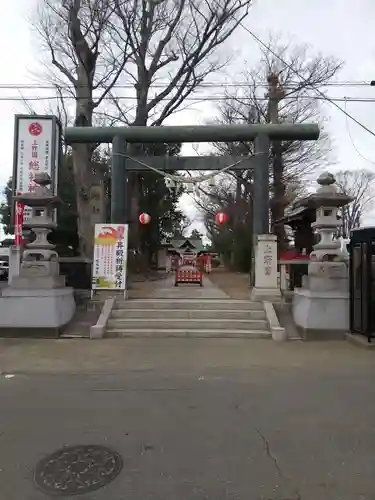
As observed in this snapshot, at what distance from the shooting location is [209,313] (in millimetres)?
11781

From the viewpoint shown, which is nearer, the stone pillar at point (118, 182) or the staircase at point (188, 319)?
the staircase at point (188, 319)

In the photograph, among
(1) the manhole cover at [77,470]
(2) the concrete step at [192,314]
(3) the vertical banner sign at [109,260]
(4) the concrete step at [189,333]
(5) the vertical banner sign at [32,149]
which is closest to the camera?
(1) the manhole cover at [77,470]

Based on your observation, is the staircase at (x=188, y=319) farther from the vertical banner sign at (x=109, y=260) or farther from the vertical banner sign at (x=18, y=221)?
the vertical banner sign at (x=18, y=221)

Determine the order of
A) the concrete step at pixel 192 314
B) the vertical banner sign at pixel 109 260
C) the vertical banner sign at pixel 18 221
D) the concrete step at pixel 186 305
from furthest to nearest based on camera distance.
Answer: the vertical banner sign at pixel 18 221 < the vertical banner sign at pixel 109 260 < the concrete step at pixel 186 305 < the concrete step at pixel 192 314

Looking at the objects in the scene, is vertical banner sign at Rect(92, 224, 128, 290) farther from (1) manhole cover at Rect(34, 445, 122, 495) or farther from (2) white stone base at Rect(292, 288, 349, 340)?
(1) manhole cover at Rect(34, 445, 122, 495)

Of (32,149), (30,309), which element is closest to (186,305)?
(30,309)

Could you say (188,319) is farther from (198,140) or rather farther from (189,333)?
(198,140)

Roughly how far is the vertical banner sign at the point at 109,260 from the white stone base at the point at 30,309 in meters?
1.70

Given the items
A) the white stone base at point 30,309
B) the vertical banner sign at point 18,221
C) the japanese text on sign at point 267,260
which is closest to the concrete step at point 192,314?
the white stone base at point 30,309

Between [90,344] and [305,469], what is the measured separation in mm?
6808

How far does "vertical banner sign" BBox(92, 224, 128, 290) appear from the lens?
1267 cm

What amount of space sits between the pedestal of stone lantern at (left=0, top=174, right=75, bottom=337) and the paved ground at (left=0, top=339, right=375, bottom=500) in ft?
5.84

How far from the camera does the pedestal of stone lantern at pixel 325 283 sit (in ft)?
35.0

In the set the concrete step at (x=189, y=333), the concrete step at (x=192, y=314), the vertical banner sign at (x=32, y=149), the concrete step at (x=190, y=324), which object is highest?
the vertical banner sign at (x=32, y=149)
